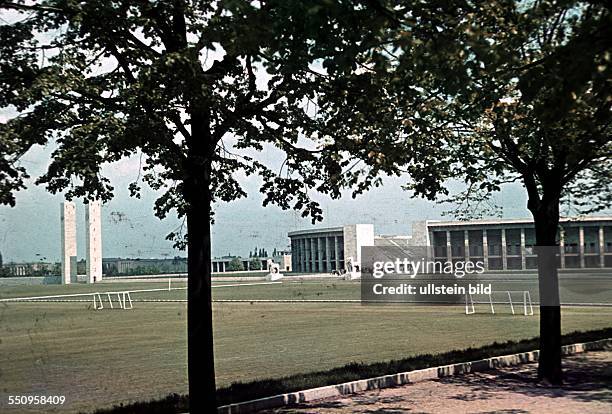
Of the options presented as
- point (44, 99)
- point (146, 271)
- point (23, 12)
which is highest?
point (23, 12)

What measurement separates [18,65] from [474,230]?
50.4ft

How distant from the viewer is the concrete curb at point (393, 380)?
10680 millimetres

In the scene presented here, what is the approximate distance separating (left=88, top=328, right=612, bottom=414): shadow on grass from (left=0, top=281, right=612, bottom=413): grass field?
3.66ft

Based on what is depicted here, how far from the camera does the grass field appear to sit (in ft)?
45.4

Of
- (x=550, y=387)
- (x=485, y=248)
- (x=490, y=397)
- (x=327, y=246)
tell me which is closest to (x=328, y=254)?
(x=327, y=246)

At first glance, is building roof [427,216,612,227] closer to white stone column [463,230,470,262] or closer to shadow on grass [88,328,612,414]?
white stone column [463,230,470,262]

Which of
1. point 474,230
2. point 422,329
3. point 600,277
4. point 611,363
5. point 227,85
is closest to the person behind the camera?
point 227,85

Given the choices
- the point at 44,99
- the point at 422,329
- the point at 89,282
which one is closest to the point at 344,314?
the point at 422,329

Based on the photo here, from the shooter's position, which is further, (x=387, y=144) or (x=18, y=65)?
(x=387, y=144)

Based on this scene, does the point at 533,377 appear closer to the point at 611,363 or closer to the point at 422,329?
the point at 611,363

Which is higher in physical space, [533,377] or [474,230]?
[474,230]

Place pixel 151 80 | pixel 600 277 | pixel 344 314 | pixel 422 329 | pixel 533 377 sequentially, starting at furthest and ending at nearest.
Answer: pixel 600 277
pixel 344 314
pixel 422 329
pixel 533 377
pixel 151 80

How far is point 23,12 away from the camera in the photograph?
307 inches

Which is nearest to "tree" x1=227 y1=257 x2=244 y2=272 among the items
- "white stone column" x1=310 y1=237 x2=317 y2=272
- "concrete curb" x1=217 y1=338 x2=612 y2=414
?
"white stone column" x1=310 y1=237 x2=317 y2=272
